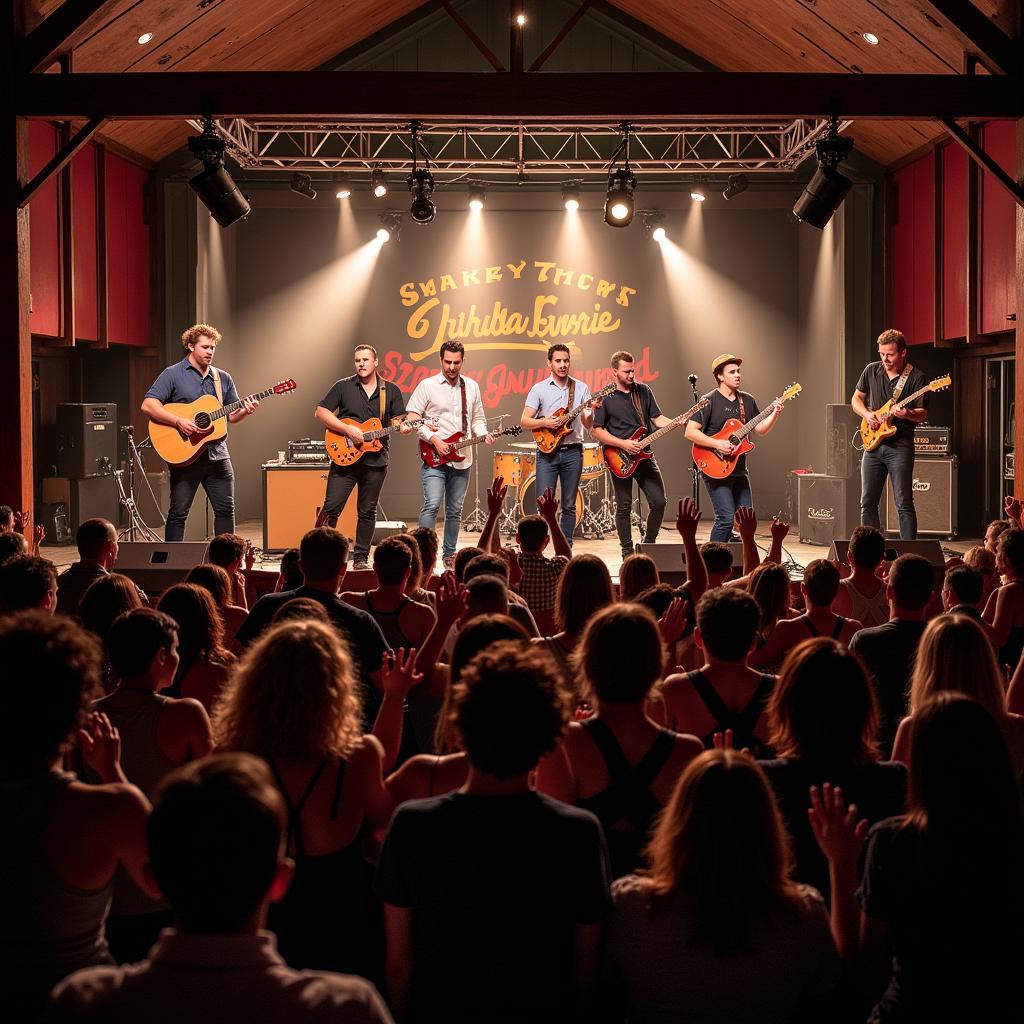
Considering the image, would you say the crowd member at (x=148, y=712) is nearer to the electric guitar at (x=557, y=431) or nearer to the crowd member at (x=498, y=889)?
the crowd member at (x=498, y=889)

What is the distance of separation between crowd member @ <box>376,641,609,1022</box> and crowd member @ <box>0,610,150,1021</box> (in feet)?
1.47

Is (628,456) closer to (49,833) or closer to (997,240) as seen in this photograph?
(997,240)

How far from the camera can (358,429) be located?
31.8 feet

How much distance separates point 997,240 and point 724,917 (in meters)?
10.6

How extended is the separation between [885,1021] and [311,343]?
13380 millimetres

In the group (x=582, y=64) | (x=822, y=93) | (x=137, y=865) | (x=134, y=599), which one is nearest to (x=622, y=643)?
(x=137, y=865)

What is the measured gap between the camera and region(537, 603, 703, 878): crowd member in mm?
2543

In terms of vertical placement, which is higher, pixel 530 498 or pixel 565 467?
pixel 565 467

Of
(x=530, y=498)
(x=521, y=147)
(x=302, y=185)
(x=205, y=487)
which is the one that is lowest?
(x=530, y=498)

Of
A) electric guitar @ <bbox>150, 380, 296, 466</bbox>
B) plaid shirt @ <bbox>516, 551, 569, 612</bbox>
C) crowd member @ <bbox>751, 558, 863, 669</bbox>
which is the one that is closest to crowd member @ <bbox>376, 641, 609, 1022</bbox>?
crowd member @ <bbox>751, 558, 863, 669</bbox>

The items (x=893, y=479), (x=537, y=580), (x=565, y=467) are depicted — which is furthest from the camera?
(x=565, y=467)

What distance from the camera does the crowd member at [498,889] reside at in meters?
1.93

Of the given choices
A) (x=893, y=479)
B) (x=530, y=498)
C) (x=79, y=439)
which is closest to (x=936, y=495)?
(x=893, y=479)

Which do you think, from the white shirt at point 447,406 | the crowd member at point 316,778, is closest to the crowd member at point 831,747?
the crowd member at point 316,778
